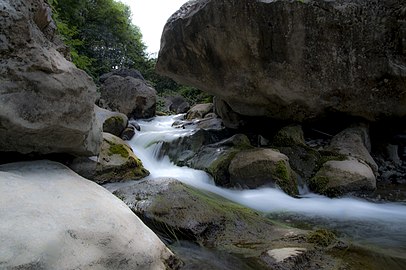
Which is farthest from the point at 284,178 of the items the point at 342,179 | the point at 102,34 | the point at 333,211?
the point at 102,34

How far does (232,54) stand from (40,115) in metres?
7.21

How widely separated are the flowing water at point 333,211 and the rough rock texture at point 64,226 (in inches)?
127

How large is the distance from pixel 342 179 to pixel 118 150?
518 cm

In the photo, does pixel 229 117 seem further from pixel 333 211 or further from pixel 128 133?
pixel 333 211

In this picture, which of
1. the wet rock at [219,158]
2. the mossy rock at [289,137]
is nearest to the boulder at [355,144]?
the mossy rock at [289,137]

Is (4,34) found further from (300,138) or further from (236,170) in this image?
(300,138)

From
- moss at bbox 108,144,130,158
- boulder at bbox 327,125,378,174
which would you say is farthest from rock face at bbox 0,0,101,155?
boulder at bbox 327,125,378,174

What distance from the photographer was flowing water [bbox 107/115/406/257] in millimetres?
4773

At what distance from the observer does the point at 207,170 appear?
8.42m

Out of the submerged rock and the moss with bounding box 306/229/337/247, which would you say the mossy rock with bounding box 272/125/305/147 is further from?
the moss with bounding box 306/229/337/247

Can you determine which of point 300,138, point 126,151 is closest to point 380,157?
point 300,138

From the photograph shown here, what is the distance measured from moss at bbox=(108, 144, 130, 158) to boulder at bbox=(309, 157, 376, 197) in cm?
445

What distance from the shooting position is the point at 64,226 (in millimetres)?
2287

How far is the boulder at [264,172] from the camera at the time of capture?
7.27m
